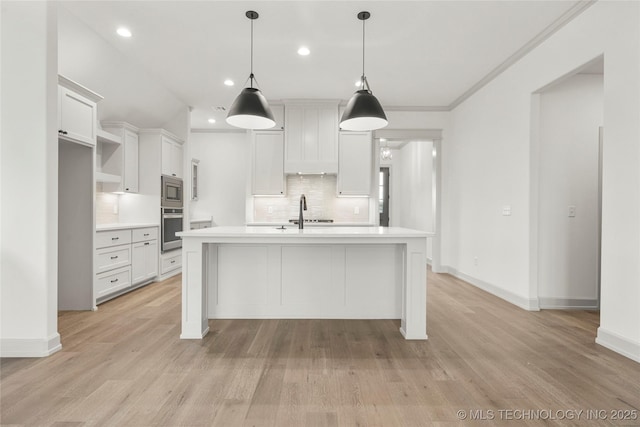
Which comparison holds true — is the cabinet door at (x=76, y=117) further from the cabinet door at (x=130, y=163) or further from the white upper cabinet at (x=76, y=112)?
the cabinet door at (x=130, y=163)

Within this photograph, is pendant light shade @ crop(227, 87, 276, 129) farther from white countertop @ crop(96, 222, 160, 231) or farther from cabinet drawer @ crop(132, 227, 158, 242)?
cabinet drawer @ crop(132, 227, 158, 242)

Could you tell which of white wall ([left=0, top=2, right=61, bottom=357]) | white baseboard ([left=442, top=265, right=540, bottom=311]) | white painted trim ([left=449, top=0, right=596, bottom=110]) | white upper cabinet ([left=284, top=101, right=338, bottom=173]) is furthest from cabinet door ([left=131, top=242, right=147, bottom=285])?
white painted trim ([left=449, top=0, right=596, bottom=110])

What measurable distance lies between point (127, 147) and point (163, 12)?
7.52 feet

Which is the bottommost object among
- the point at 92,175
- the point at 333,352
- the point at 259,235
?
the point at 333,352

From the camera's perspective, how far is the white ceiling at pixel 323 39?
3.06 m

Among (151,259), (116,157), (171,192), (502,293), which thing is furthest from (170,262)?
(502,293)

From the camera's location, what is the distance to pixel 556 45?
10.9ft

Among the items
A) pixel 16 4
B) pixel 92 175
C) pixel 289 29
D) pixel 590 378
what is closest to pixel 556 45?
pixel 289 29

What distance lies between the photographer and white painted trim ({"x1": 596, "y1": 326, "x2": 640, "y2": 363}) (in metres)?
2.40

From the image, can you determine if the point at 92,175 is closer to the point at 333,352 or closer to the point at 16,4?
the point at 16,4

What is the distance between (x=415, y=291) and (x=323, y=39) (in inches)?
108

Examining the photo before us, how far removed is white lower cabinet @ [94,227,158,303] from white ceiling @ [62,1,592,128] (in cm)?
216

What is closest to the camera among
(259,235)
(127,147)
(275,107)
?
(259,235)

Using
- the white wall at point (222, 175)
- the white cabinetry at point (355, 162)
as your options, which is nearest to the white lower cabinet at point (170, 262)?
the white wall at point (222, 175)
